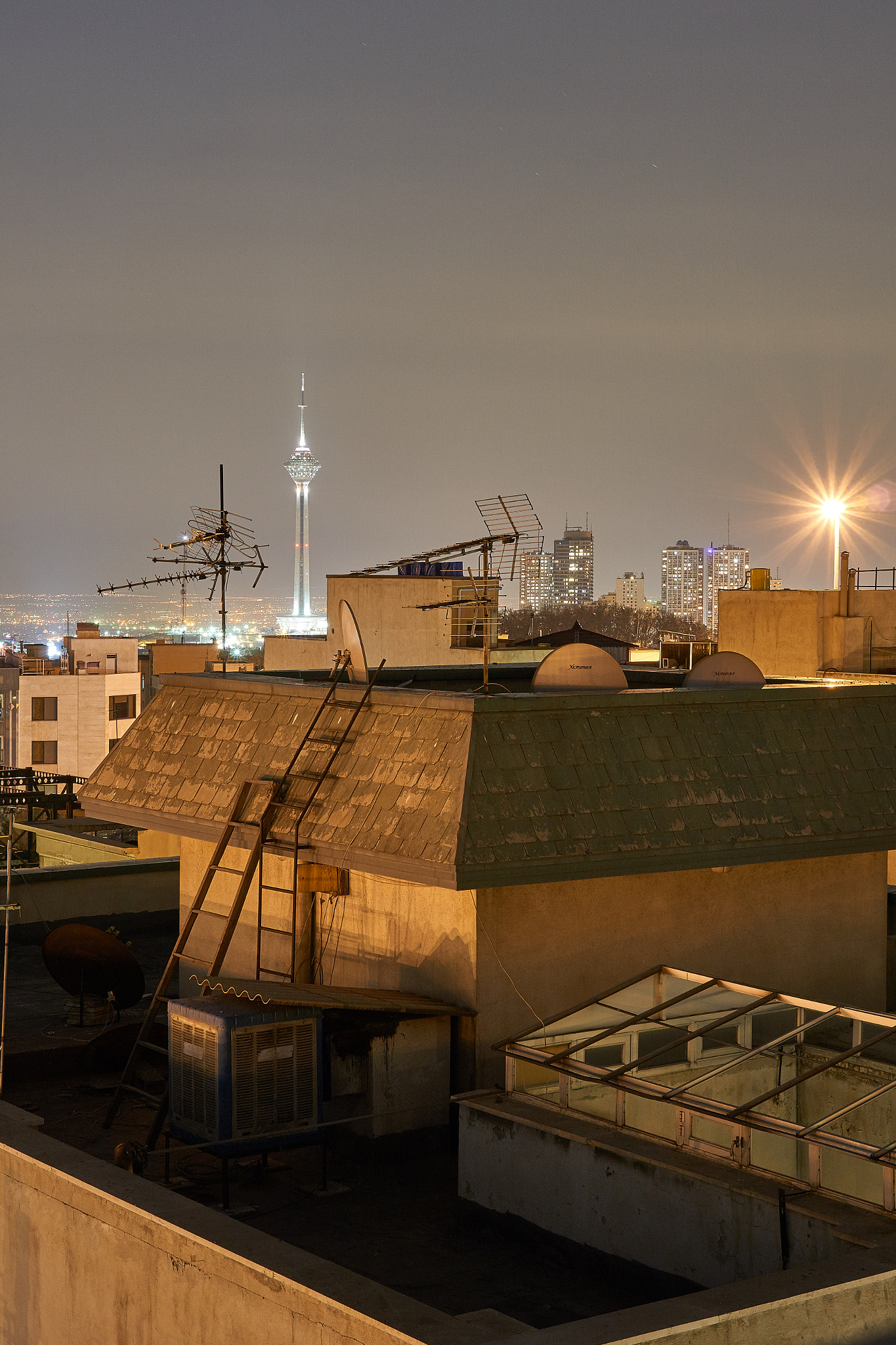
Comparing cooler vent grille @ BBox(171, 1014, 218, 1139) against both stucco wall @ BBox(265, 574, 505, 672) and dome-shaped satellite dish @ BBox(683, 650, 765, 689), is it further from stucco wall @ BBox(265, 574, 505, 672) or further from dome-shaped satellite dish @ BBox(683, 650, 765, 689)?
stucco wall @ BBox(265, 574, 505, 672)

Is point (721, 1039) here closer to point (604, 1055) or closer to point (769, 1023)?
point (769, 1023)

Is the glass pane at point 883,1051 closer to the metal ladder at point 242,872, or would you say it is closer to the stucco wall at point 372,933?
the stucco wall at point 372,933

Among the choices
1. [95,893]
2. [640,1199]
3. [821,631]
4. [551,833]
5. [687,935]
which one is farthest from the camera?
[821,631]

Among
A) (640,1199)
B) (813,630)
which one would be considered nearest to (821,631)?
(813,630)

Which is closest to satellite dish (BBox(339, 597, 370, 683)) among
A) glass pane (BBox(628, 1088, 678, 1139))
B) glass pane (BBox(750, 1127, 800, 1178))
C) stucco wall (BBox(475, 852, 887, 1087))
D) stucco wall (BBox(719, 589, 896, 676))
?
stucco wall (BBox(475, 852, 887, 1087))

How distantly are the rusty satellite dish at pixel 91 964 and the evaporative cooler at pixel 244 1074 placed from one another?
4.60 m

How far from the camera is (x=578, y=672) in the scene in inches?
784

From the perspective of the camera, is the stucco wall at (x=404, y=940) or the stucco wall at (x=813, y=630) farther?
the stucco wall at (x=813, y=630)

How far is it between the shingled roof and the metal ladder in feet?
0.49

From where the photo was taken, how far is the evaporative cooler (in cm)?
1481

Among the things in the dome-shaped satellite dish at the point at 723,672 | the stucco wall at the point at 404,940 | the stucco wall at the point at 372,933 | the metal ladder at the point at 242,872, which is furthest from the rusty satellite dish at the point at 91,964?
the dome-shaped satellite dish at the point at 723,672

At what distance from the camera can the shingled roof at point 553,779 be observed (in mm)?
15453

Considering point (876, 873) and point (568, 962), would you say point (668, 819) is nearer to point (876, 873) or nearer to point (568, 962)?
point (568, 962)

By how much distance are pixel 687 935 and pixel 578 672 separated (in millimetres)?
3906
